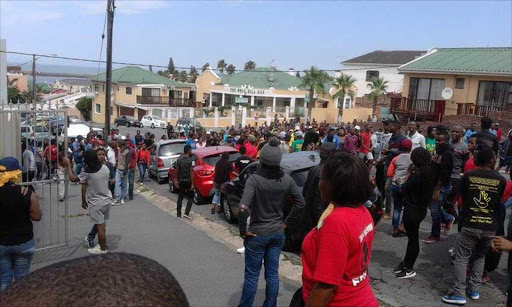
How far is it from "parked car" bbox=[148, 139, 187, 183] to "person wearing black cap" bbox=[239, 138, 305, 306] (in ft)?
34.4

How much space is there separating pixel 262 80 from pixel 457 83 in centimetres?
3099

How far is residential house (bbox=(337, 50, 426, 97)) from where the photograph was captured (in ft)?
A: 168

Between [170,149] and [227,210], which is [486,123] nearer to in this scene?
[227,210]

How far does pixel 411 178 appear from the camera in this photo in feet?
19.2

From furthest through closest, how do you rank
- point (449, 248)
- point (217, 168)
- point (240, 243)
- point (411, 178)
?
1. point (217, 168)
2. point (240, 243)
3. point (449, 248)
4. point (411, 178)

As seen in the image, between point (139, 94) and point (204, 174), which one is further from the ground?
point (139, 94)

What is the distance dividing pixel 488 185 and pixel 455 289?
1256 millimetres

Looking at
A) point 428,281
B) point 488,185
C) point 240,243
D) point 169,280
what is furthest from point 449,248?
point 169,280

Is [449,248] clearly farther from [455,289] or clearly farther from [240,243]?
[240,243]

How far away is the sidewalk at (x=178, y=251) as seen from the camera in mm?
5688

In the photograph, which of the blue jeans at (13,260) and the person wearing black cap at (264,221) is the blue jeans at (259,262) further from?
the blue jeans at (13,260)

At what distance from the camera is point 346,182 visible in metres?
2.64

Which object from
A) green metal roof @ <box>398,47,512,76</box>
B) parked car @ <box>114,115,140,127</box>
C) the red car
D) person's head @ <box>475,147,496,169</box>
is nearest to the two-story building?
parked car @ <box>114,115,140,127</box>

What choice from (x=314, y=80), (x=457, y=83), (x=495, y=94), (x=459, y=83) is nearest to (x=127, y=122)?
(x=314, y=80)
